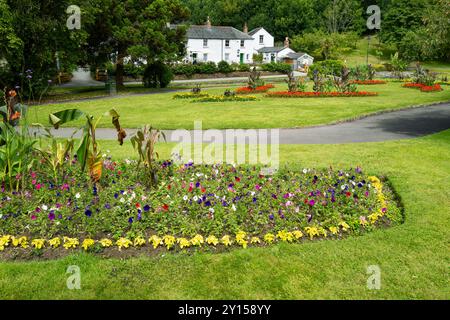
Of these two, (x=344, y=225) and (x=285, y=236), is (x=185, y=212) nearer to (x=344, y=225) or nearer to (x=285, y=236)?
(x=285, y=236)

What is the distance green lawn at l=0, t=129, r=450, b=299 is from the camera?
4.37 m

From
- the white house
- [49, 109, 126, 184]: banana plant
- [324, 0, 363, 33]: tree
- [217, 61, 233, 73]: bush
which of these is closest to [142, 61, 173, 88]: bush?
[217, 61, 233, 73]: bush

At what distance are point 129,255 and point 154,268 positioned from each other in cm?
52

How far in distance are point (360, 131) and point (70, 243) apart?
36.4 ft

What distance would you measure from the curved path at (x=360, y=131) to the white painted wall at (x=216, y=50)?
4938cm

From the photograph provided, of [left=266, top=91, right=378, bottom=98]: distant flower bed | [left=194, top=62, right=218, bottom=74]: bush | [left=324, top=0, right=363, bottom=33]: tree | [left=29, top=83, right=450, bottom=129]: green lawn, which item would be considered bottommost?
[left=29, top=83, right=450, bottom=129]: green lawn

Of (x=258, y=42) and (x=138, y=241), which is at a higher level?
(x=258, y=42)

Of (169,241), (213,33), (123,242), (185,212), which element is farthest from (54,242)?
(213,33)

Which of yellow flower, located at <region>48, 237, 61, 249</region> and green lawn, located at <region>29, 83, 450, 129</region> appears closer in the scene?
yellow flower, located at <region>48, 237, 61, 249</region>

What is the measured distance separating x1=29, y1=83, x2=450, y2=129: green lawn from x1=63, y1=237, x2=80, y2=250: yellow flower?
372 inches

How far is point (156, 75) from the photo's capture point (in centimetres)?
3450

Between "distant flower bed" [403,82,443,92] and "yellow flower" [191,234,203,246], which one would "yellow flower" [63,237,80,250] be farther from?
"distant flower bed" [403,82,443,92]

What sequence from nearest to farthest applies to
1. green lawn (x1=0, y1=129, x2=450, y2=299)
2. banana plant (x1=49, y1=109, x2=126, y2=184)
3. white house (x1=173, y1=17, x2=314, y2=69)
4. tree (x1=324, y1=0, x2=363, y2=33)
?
green lawn (x1=0, y1=129, x2=450, y2=299)
banana plant (x1=49, y1=109, x2=126, y2=184)
white house (x1=173, y1=17, x2=314, y2=69)
tree (x1=324, y1=0, x2=363, y2=33)

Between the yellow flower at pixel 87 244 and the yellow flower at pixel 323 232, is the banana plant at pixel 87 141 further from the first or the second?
the yellow flower at pixel 323 232
